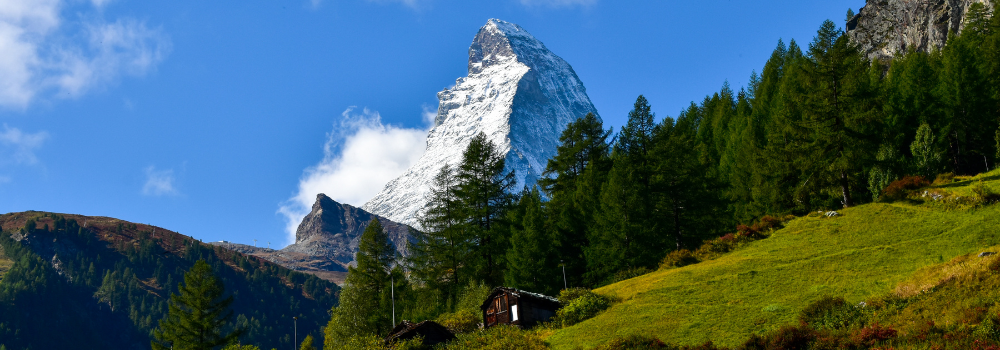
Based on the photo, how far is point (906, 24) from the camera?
114938 mm

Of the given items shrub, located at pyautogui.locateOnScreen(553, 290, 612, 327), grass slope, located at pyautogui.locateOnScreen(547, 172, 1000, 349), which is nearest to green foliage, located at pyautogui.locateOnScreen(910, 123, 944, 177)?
grass slope, located at pyautogui.locateOnScreen(547, 172, 1000, 349)

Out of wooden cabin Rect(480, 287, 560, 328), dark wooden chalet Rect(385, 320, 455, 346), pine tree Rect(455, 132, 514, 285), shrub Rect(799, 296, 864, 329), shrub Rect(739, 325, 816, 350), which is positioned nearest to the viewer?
shrub Rect(739, 325, 816, 350)

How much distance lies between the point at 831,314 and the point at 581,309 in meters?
14.9

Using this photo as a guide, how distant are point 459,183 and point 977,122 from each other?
147 ft

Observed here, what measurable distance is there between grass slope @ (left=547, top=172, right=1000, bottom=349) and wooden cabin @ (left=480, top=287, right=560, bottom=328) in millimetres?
4253

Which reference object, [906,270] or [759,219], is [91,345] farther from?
[906,270]

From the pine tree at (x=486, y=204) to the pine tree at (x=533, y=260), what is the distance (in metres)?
3.44

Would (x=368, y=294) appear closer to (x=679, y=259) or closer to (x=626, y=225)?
(x=626, y=225)

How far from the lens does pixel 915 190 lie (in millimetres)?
45188

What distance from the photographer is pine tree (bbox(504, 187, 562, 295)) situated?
1955 inches

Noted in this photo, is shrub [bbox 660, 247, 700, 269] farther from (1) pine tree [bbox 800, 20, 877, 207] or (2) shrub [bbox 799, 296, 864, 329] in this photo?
(2) shrub [bbox 799, 296, 864, 329]

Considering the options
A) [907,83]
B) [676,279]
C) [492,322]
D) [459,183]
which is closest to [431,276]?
[459,183]

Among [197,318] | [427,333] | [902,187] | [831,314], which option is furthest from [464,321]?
[902,187]

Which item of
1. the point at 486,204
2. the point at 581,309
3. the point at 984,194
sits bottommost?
the point at 581,309
